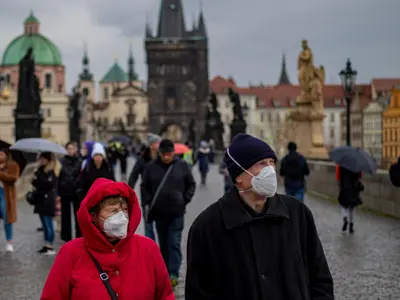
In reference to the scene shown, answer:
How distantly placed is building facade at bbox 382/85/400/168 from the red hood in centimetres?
1106

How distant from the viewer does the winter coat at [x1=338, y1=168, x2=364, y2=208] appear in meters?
13.0

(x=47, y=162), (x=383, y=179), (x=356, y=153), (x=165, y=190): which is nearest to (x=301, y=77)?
(x=383, y=179)

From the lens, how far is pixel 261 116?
138 meters

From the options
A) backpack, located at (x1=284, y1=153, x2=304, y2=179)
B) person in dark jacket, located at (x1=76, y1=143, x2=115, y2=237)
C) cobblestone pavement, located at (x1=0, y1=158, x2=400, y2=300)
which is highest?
person in dark jacket, located at (x1=76, y1=143, x2=115, y2=237)

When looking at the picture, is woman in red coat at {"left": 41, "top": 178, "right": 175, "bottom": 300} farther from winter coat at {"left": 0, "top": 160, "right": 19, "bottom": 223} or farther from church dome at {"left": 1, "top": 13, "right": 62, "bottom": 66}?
church dome at {"left": 1, "top": 13, "right": 62, "bottom": 66}

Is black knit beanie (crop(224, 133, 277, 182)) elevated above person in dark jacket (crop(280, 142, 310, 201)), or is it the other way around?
black knit beanie (crop(224, 133, 277, 182))

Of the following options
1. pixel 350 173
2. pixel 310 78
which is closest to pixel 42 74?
pixel 310 78

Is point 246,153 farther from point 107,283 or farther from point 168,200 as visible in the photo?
point 168,200

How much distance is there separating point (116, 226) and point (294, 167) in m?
10.5

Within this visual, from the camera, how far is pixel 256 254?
11.9 feet

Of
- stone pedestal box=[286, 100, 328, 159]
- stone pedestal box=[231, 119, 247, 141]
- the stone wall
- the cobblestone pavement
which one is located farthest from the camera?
stone pedestal box=[231, 119, 247, 141]

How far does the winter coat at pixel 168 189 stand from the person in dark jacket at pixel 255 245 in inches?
192

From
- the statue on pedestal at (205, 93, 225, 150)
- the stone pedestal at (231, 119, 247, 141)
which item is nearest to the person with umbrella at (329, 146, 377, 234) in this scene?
the stone pedestal at (231, 119, 247, 141)

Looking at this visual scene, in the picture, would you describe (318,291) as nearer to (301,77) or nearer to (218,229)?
(218,229)
